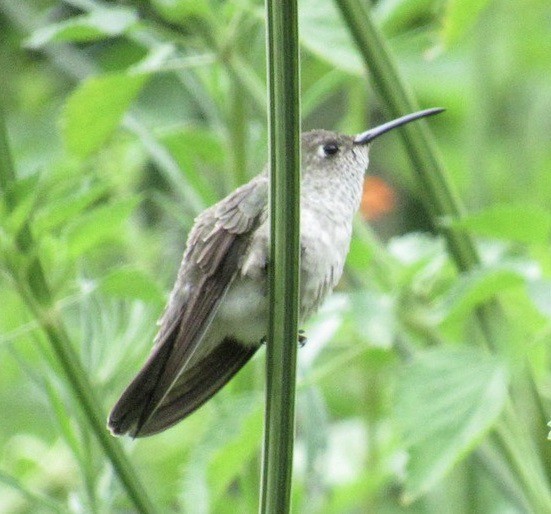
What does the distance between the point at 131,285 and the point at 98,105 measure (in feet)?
1.41

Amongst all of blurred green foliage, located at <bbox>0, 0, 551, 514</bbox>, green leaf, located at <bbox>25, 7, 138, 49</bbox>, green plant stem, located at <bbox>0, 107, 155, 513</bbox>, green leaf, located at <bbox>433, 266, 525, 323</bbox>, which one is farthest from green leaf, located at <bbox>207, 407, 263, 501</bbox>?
green leaf, located at <bbox>25, 7, 138, 49</bbox>

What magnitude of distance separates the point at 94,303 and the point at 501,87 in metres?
1.83

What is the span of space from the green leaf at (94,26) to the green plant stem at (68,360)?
0.93 feet

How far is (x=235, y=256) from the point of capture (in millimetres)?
1762

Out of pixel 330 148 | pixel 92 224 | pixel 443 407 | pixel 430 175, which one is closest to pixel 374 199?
pixel 330 148

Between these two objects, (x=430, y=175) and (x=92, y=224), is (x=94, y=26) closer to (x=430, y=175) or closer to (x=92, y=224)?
(x=92, y=224)

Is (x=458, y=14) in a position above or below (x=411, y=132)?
above

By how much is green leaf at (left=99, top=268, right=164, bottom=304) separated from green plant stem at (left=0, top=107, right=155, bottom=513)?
10 centimetres

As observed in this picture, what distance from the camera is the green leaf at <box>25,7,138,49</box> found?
199cm

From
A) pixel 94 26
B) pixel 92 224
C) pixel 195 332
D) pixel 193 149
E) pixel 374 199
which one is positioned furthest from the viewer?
pixel 374 199

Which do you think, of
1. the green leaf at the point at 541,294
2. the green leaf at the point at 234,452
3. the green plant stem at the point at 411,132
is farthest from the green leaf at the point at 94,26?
the green leaf at the point at 541,294

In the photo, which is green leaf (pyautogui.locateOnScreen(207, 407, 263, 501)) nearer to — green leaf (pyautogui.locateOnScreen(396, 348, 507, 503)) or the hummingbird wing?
the hummingbird wing

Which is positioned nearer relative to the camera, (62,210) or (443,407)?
(62,210)

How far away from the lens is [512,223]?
6.36 feet
